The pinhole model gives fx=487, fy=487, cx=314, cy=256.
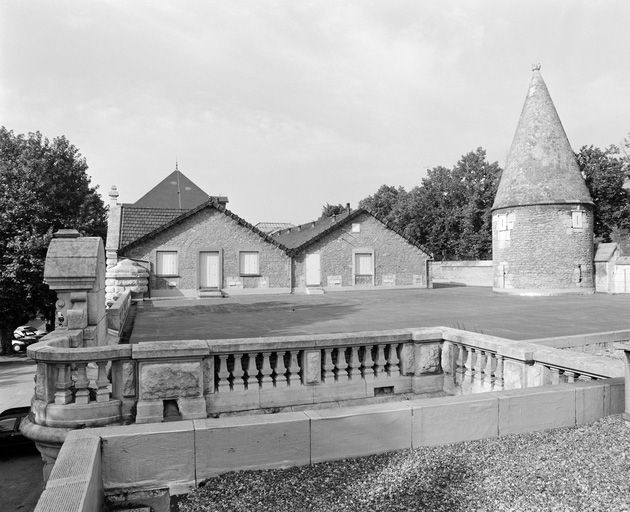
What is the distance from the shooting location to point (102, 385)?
17.4 feet

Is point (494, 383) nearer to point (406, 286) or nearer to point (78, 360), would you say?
point (78, 360)

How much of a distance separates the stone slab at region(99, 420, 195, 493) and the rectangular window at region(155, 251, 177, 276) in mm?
22218

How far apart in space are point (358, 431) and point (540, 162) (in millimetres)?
26613

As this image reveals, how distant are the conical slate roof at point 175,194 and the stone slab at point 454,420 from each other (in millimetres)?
37522

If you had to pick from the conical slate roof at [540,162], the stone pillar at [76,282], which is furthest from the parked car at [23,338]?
the conical slate roof at [540,162]

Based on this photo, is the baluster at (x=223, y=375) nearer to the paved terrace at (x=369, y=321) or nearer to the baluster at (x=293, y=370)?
the baluster at (x=293, y=370)

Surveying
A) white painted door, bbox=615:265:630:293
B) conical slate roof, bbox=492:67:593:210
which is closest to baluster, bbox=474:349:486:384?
conical slate roof, bbox=492:67:593:210

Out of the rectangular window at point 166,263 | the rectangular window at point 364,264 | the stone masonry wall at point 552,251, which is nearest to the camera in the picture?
the rectangular window at point 166,263

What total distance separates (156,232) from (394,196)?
1827 inches

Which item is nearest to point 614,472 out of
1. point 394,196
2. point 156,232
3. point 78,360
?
point 78,360

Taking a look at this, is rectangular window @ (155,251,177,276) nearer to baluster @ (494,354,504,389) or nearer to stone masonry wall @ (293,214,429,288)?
stone masonry wall @ (293,214,429,288)

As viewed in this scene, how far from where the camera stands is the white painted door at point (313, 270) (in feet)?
94.1

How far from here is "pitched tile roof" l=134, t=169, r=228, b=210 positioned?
40.5 metres

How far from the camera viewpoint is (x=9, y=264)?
26469mm
